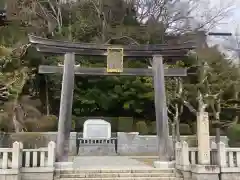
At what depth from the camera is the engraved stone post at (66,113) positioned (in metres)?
10.4

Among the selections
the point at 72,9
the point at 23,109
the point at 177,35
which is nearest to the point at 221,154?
the point at 23,109

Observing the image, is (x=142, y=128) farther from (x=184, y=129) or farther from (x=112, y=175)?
(x=112, y=175)

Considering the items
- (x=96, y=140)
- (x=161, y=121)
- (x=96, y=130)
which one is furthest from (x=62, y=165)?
(x=96, y=130)

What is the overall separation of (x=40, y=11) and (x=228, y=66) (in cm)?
1673

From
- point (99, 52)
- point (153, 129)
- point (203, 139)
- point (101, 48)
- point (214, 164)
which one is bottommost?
point (214, 164)

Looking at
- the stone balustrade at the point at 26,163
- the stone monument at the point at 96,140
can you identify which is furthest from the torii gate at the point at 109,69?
the stone monument at the point at 96,140

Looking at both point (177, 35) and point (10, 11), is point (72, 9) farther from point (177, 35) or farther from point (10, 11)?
point (177, 35)

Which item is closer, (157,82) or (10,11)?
(157,82)

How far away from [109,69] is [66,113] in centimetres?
238

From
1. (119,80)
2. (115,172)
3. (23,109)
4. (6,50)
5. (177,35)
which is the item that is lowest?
(115,172)

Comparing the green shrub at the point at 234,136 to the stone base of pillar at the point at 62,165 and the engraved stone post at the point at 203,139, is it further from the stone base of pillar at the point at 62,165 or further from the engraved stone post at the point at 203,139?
the stone base of pillar at the point at 62,165

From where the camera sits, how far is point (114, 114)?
76.3ft

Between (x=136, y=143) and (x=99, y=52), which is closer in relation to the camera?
(x=99, y=52)

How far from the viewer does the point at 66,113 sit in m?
10.7
